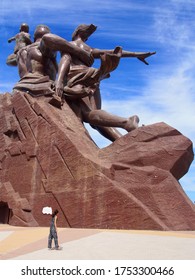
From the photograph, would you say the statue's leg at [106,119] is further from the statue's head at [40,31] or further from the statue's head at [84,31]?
the statue's head at [40,31]

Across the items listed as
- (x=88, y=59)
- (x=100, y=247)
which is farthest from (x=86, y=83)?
(x=100, y=247)

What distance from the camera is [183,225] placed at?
789cm

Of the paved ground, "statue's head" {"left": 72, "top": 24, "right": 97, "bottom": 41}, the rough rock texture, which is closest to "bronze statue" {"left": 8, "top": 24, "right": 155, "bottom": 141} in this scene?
"statue's head" {"left": 72, "top": 24, "right": 97, "bottom": 41}

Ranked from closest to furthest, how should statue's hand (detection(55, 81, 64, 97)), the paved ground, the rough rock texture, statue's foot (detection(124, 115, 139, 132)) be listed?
the paved ground
the rough rock texture
statue's foot (detection(124, 115, 139, 132))
statue's hand (detection(55, 81, 64, 97))

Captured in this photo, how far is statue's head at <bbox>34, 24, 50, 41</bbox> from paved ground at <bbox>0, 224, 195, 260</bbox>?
792 cm

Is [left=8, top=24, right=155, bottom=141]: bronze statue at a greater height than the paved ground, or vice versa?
[left=8, top=24, right=155, bottom=141]: bronze statue

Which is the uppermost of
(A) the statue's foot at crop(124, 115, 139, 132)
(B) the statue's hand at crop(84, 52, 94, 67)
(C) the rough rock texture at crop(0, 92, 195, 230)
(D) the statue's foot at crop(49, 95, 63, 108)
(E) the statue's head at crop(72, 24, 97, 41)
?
(E) the statue's head at crop(72, 24, 97, 41)

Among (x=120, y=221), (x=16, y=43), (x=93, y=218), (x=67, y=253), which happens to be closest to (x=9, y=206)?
(x=93, y=218)

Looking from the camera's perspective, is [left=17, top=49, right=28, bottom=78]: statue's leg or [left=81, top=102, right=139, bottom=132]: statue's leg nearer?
[left=81, top=102, right=139, bottom=132]: statue's leg

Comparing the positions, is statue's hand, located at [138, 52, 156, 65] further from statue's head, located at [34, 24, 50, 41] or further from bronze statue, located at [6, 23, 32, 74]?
bronze statue, located at [6, 23, 32, 74]

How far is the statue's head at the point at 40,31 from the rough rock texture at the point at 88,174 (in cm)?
303

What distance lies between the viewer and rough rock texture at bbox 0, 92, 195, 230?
781 cm

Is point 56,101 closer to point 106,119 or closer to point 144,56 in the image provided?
point 106,119

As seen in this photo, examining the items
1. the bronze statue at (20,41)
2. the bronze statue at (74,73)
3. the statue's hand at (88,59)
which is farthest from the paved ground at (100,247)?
the bronze statue at (20,41)
